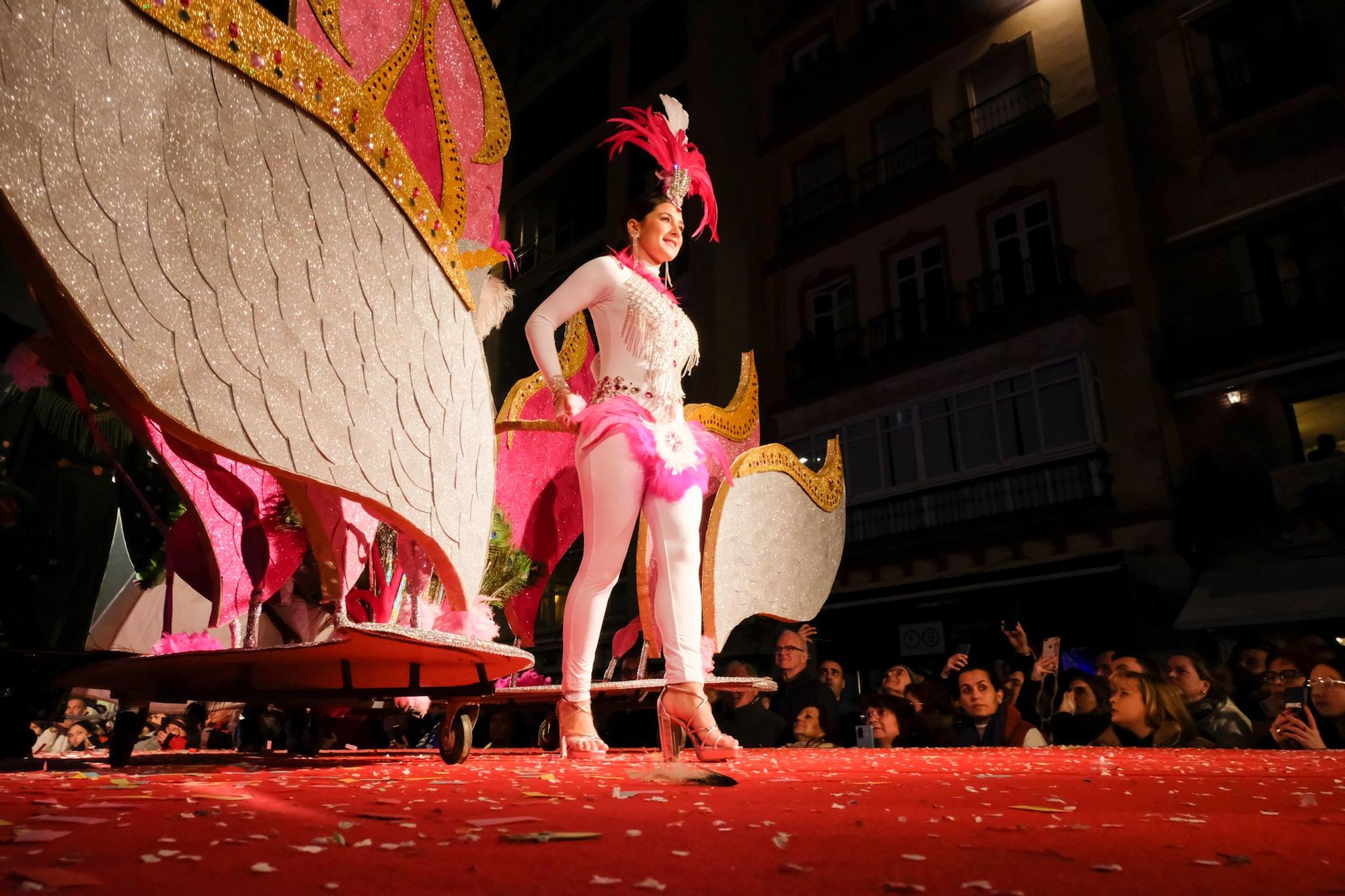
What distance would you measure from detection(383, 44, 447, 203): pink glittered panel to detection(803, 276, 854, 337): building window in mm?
12952

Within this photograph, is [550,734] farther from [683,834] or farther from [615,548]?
[683,834]

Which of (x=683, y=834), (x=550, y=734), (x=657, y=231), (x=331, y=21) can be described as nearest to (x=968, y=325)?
(x=550, y=734)

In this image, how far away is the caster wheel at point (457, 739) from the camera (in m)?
2.86

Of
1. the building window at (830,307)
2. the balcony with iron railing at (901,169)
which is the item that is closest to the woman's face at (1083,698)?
the building window at (830,307)

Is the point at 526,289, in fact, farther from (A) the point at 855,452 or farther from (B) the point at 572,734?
(B) the point at 572,734

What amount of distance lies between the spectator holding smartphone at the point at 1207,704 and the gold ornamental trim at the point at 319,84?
4.13 m

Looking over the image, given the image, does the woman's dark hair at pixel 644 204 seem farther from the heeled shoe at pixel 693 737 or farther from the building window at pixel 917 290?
the building window at pixel 917 290

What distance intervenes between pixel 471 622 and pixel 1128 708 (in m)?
3.22

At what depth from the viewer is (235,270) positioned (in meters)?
2.27

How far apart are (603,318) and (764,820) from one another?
7.80ft

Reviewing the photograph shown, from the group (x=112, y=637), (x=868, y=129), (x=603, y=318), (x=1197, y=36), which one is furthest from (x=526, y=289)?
(x=603, y=318)

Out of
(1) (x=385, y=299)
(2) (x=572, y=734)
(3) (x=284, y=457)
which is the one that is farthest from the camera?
(2) (x=572, y=734)

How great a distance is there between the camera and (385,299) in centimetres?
265

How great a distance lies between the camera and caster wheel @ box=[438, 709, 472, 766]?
2855 millimetres
